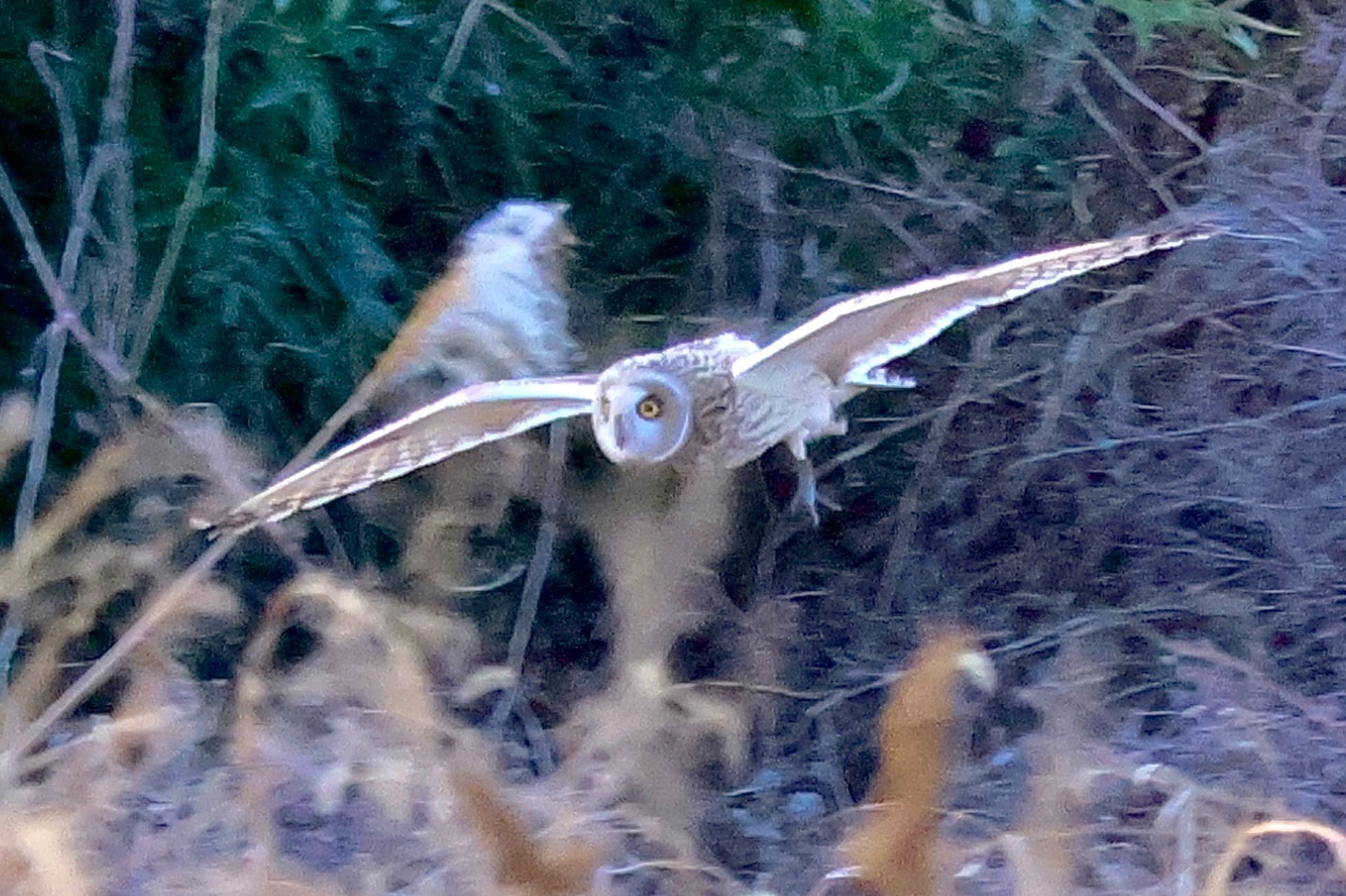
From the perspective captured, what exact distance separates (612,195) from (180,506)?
597 mm

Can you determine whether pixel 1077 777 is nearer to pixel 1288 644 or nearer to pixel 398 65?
pixel 1288 644

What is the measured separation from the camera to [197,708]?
1056 mm

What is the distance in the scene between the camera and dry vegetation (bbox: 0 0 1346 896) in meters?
0.88

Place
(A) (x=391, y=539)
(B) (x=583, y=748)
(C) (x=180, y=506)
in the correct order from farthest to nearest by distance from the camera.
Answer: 1. (A) (x=391, y=539)
2. (C) (x=180, y=506)
3. (B) (x=583, y=748)

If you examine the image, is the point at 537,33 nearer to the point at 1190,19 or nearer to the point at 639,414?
the point at 639,414

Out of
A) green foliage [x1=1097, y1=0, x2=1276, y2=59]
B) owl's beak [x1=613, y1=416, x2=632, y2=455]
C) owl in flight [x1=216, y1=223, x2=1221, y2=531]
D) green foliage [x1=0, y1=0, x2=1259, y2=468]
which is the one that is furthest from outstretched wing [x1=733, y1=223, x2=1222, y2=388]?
green foliage [x1=0, y1=0, x2=1259, y2=468]

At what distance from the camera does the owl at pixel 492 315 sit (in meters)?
1.13

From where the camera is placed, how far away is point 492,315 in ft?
4.26

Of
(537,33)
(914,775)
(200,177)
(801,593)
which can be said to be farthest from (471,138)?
(914,775)

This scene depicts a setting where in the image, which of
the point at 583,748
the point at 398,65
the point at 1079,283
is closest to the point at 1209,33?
the point at 1079,283

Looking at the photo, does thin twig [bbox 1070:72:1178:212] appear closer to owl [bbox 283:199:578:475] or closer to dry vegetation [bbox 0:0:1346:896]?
dry vegetation [bbox 0:0:1346:896]

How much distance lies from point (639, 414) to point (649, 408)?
0.01 m

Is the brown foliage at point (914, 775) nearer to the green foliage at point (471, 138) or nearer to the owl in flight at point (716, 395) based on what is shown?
the owl in flight at point (716, 395)

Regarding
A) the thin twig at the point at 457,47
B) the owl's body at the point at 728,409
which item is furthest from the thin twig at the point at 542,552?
the thin twig at the point at 457,47
